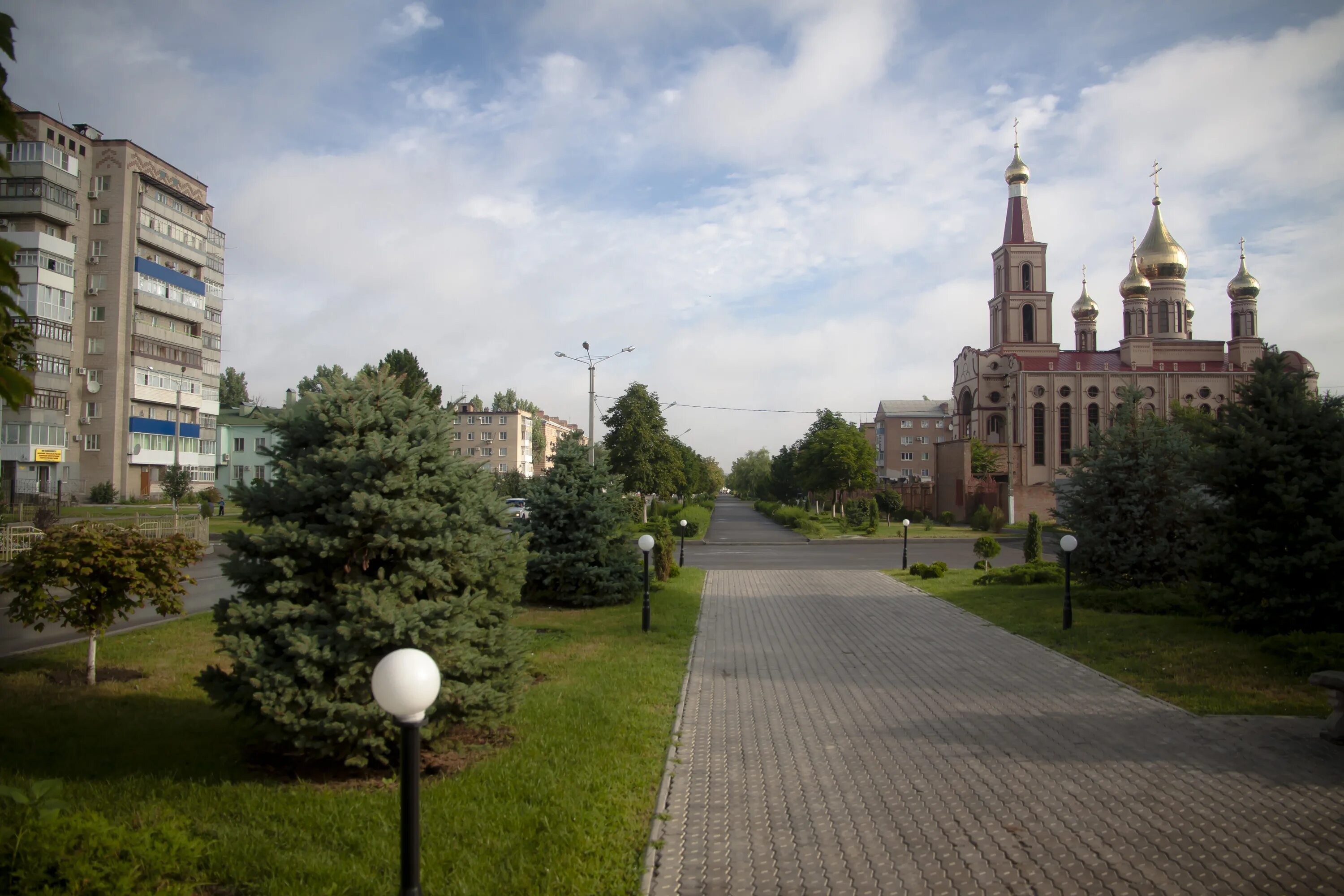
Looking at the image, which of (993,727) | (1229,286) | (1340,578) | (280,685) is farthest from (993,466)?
(280,685)

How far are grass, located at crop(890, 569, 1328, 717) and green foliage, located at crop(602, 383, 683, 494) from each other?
24.5 metres

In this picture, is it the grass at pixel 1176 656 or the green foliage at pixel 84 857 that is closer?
the green foliage at pixel 84 857

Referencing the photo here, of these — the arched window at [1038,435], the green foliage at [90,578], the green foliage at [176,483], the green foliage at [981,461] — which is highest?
the arched window at [1038,435]

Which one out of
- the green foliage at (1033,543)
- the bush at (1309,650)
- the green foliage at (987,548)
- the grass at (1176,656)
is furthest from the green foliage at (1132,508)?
the green foliage at (1033,543)

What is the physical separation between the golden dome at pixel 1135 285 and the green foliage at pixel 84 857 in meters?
77.8

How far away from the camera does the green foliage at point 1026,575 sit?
1750 cm

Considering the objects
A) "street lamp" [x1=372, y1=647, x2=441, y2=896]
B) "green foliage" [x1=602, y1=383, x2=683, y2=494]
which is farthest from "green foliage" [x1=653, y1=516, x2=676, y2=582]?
"green foliage" [x1=602, y1=383, x2=683, y2=494]

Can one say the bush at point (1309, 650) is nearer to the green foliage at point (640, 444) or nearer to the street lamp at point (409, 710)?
the street lamp at point (409, 710)

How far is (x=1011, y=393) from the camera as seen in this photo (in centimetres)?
6325

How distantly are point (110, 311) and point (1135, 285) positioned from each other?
7585 centimetres

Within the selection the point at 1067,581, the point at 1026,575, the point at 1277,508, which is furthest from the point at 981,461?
the point at 1277,508

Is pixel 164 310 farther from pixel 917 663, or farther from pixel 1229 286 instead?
pixel 1229 286

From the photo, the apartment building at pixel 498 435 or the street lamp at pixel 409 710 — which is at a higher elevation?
the apartment building at pixel 498 435

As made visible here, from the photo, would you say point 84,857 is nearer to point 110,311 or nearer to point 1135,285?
point 110,311
